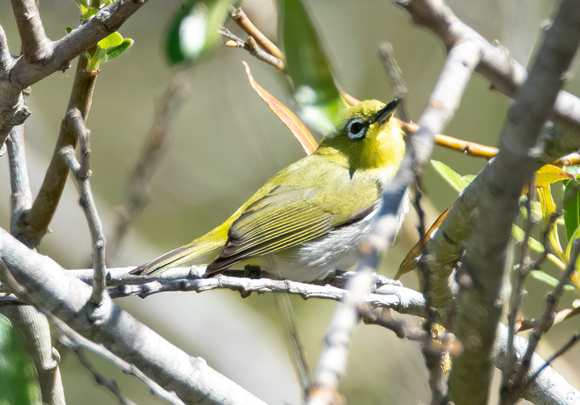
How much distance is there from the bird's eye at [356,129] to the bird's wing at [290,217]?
37cm

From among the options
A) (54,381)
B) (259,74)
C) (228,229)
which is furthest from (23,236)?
(259,74)

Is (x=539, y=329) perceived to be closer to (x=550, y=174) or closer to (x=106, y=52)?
(x=550, y=174)

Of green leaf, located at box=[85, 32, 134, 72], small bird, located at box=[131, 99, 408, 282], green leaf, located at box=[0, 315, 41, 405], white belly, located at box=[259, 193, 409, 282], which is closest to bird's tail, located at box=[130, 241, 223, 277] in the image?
small bird, located at box=[131, 99, 408, 282]

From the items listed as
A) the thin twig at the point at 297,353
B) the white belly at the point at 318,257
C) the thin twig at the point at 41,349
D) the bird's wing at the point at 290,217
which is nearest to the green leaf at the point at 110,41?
the thin twig at the point at 41,349

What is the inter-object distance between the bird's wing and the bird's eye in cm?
37

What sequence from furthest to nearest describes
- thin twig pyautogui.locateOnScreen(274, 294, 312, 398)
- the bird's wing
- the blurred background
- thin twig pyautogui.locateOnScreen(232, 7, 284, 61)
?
the blurred background, the bird's wing, thin twig pyautogui.locateOnScreen(232, 7, 284, 61), thin twig pyautogui.locateOnScreen(274, 294, 312, 398)

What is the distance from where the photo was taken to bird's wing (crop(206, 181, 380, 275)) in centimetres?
329

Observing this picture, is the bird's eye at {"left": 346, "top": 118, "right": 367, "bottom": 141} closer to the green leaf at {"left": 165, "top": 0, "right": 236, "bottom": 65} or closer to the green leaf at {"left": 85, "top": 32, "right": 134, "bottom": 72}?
the green leaf at {"left": 85, "top": 32, "right": 134, "bottom": 72}

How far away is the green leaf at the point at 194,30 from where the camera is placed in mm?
1081

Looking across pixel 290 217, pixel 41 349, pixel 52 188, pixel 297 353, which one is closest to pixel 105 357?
pixel 297 353

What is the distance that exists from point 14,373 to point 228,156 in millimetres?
6241

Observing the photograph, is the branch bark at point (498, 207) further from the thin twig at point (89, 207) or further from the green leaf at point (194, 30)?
the thin twig at point (89, 207)

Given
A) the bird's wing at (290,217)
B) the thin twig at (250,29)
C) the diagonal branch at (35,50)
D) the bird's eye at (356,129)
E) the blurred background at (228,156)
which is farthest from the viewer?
the blurred background at (228,156)

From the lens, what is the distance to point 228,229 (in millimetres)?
3393
